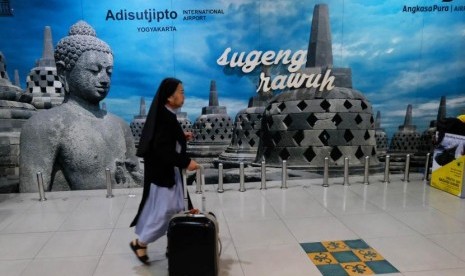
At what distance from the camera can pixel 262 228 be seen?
12.2 feet

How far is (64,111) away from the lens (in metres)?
5.16

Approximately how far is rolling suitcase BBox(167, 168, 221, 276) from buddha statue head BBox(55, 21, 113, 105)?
3600mm

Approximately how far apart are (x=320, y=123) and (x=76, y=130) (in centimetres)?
435

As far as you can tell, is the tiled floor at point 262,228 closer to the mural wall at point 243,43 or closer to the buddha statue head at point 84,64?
the buddha statue head at point 84,64

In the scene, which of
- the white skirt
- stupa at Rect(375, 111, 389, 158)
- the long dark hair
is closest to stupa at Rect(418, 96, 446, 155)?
stupa at Rect(375, 111, 389, 158)

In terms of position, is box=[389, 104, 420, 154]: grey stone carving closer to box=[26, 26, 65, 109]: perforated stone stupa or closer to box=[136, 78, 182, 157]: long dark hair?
box=[136, 78, 182, 157]: long dark hair

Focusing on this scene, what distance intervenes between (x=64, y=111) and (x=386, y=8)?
603 centimetres

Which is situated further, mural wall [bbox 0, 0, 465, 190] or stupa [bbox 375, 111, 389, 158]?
stupa [bbox 375, 111, 389, 158]

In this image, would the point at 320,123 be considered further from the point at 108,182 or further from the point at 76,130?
the point at 76,130

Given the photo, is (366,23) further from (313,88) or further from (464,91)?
(464,91)

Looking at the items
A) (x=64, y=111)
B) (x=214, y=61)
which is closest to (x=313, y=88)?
(x=214, y=61)

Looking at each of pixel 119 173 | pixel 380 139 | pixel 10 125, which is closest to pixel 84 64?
pixel 10 125

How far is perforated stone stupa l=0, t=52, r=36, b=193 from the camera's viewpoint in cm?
539

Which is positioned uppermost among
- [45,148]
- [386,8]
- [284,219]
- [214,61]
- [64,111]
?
[386,8]
